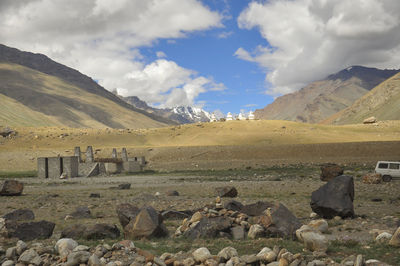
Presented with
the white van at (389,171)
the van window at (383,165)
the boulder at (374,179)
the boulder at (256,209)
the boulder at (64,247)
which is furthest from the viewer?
the van window at (383,165)

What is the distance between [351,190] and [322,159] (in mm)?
38276

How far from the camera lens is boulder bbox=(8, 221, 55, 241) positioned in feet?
36.0

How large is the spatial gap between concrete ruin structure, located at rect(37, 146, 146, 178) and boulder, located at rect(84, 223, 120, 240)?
31.1m

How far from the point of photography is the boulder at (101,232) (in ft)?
35.3

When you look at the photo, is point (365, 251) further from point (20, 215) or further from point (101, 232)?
point (20, 215)

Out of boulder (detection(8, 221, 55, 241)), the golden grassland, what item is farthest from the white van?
boulder (detection(8, 221, 55, 241))

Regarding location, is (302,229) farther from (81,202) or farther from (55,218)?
(81,202)

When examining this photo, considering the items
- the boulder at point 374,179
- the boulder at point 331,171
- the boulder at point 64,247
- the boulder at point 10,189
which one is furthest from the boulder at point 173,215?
the boulder at point 374,179

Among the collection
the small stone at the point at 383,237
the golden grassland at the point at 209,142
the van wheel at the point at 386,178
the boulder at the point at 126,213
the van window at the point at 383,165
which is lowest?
the van wheel at the point at 386,178

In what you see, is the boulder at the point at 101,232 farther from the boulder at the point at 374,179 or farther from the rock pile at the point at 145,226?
the boulder at the point at 374,179

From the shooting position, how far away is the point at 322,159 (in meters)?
50.2

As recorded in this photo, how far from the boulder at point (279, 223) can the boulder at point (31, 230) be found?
6146 mm

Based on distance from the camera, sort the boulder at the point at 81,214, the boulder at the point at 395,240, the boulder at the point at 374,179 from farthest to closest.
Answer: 1. the boulder at the point at 374,179
2. the boulder at the point at 81,214
3. the boulder at the point at 395,240

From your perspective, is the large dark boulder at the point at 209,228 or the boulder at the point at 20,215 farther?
the boulder at the point at 20,215
